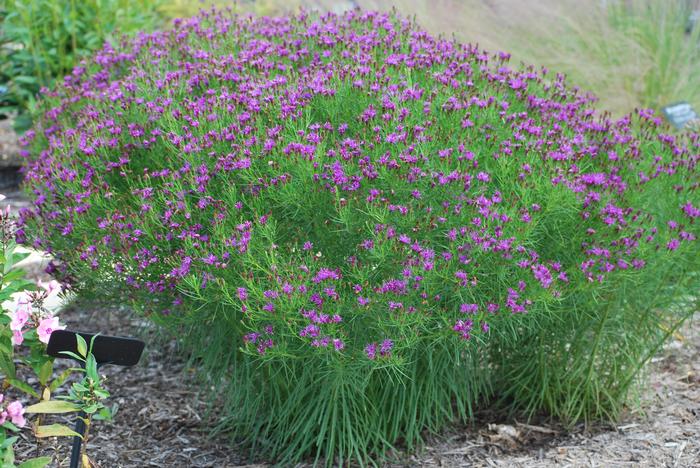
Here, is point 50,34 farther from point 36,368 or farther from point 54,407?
point 54,407

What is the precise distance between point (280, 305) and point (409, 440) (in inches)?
37.5

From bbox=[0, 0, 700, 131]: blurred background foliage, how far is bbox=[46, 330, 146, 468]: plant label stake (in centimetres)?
372

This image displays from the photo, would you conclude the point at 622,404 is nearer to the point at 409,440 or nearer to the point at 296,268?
the point at 409,440

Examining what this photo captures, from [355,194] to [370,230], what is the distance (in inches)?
8.6

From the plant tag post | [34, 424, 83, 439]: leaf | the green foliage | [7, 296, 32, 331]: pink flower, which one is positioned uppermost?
the green foliage

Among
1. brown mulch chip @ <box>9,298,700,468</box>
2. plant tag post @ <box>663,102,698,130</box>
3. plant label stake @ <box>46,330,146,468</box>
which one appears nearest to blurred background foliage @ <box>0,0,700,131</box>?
plant tag post @ <box>663,102,698,130</box>

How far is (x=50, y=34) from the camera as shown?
6.37 m

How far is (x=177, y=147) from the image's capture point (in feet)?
10.2

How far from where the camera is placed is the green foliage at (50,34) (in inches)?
243

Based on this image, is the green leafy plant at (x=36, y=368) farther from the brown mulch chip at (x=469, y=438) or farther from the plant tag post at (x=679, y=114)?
the plant tag post at (x=679, y=114)

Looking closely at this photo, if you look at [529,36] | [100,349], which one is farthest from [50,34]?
[100,349]

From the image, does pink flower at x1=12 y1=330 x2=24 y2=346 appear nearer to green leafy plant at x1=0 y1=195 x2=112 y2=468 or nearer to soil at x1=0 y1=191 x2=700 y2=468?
green leafy plant at x1=0 y1=195 x2=112 y2=468

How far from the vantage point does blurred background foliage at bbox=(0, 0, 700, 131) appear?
628 centimetres

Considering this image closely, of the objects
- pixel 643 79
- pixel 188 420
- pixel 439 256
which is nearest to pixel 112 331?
pixel 188 420
